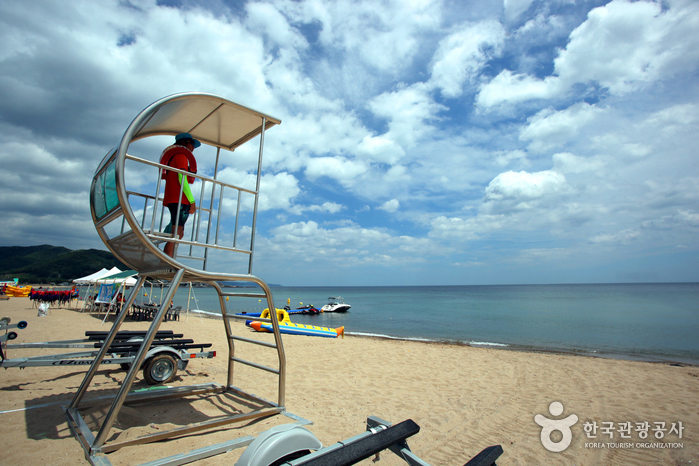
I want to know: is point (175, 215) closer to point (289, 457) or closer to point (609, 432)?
point (289, 457)

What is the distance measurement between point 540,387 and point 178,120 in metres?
9.48

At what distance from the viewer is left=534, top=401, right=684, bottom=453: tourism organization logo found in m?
4.96

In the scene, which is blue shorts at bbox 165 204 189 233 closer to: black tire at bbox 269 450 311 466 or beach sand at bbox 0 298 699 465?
beach sand at bbox 0 298 699 465

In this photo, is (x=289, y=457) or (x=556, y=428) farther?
(x=556, y=428)

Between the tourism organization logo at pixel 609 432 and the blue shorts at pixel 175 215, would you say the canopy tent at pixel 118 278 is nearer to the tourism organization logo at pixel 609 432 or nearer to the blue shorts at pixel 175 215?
the blue shorts at pixel 175 215

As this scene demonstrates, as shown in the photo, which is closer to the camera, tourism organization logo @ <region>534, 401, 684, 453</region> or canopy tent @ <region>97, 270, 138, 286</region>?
tourism organization logo @ <region>534, 401, 684, 453</region>

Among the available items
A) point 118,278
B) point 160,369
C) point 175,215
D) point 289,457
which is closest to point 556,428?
point 289,457

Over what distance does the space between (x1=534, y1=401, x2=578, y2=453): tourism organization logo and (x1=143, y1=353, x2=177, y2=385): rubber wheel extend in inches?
243

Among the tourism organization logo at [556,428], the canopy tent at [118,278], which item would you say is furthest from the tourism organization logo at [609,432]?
the canopy tent at [118,278]

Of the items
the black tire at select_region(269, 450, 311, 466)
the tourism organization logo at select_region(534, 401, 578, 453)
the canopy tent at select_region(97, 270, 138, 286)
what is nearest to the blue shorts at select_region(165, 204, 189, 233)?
the black tire at select_region(269, 450, 311, 466)

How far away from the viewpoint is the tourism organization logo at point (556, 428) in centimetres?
478

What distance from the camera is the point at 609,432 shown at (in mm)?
5457

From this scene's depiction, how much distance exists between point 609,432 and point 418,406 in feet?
10.1

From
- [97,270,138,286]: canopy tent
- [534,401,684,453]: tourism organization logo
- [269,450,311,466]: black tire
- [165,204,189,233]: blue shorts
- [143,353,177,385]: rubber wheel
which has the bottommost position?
[534,401,684,453]: tourism organization logo
